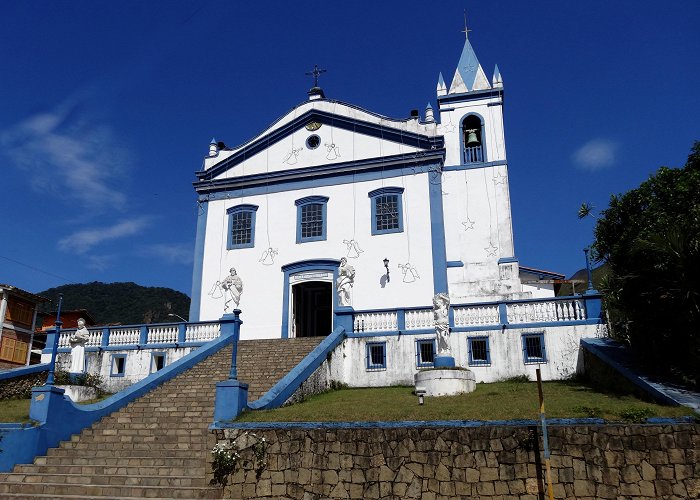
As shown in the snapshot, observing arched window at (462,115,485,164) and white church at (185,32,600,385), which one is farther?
arched window at (462,115,485,164)

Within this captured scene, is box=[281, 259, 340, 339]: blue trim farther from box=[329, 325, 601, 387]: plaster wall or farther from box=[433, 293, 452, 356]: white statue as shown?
box=[433, 293, 452, 356]: white statue

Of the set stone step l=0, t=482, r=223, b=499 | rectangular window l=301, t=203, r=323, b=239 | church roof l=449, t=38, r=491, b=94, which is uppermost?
church roof l=449, t=38, r=491, b=94

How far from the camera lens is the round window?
2269 centimetres

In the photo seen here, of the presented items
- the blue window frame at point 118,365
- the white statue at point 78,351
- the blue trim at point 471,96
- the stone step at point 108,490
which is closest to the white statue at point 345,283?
the blue window frame at point 118,365

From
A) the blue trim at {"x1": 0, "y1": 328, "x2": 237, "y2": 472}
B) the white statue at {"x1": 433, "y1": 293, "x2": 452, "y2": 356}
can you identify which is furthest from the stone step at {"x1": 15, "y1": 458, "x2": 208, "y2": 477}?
the white statue at {"x1": 433, "y1": 293, "x2": 452, "y2": 356}

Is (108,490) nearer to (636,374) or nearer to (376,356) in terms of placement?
(376,356)

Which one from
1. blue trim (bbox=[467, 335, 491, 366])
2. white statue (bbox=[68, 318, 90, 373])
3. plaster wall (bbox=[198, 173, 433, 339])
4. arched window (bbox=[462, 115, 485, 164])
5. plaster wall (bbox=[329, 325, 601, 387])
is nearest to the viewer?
plaster wall (bbox=[329, 325, 601, 387])

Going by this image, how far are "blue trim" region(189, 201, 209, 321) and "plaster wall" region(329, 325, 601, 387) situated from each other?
694 cm

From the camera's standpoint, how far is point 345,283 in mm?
18812

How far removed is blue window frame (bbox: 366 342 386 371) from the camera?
1689 cm

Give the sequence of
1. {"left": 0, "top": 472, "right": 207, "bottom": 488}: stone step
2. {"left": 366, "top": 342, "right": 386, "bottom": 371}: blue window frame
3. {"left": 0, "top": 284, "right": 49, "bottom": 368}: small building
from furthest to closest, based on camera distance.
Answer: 1. {"left": 0, "top": 284, "right": 49, "bottom": 368}: small building
2. {"left": 366, "top": 342, "right": 386, "bottom": 371}: blue window frame
3. {"left": 0, "top": 472, "right": 207, "bottom": 488}: stone step

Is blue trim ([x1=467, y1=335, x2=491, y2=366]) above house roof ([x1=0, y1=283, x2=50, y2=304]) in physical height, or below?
below

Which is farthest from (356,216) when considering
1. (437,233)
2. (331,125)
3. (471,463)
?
(471,463)

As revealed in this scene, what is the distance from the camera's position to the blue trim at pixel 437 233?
19594mm
